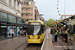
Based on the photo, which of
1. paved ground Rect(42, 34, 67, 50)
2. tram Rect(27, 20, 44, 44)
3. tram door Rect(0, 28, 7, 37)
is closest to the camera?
paved ground Rect(42, 34, 67, 50)

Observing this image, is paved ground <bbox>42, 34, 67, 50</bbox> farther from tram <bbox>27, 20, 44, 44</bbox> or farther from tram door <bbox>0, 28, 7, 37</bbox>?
tram door <bbox>0, 28, 7, 37</bbox>

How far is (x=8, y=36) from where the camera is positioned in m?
25.3

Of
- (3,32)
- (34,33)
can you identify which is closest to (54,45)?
(34,33)

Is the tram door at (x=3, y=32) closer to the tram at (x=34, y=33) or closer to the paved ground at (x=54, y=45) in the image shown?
the tram at (x=34, y=33)

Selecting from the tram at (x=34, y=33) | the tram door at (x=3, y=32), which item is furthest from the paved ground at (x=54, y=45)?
the tram door at (x=3, y=32)

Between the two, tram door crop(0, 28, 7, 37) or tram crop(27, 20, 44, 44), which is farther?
tram door crop(0, 28, 7, 37)

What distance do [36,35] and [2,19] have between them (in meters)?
10.2

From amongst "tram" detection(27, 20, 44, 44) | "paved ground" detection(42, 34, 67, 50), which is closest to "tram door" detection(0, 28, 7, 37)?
"tram" detection(27, 20, 44, 44)

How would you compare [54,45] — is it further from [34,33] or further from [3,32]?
[3,32]

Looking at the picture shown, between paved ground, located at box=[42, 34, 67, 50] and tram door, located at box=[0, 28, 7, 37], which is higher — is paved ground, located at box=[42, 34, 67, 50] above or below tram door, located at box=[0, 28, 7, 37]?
below

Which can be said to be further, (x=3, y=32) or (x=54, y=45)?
(x=3, y=32)

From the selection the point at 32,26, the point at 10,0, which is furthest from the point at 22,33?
the point at 32,26

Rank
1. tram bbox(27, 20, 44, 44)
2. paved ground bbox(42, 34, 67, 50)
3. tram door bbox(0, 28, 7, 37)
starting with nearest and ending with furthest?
paved ground bbox(42, 34, 67, 50)
tram bbox(27, 20, 44, 44)
tram door bbox(0, 28, 7, 37)

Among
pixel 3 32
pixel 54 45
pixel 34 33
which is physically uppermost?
pixel 34 33
